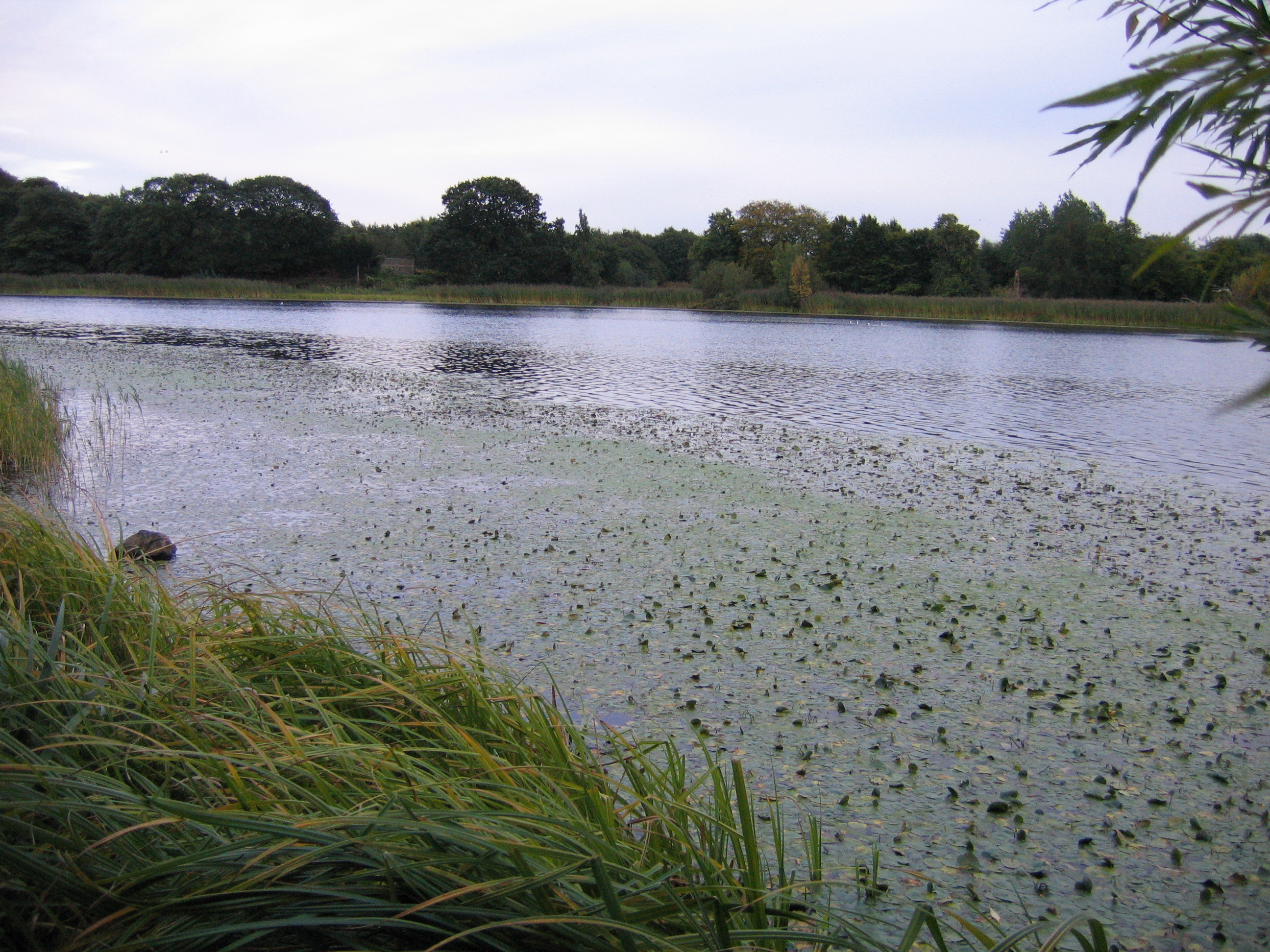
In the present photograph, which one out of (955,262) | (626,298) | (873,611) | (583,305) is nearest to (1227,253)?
(873,611)

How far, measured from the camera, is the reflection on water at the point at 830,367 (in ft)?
39.3

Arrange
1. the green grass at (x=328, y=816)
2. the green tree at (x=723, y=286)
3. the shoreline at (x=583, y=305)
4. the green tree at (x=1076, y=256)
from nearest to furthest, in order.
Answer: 1. the green grass at (x=328, y=816)
2. the shoreline at (x=583, y=305)
3. the green tree at (x=1076, y=256)
4. the green tree at (x=723, y=286)

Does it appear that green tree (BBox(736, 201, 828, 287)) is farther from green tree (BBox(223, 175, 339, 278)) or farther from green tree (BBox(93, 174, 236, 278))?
green tree (BBox(93, 174, 236, 278))

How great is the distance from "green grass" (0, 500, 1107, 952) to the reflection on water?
2.05m

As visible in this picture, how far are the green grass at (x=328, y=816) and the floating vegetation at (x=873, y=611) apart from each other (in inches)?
18.6

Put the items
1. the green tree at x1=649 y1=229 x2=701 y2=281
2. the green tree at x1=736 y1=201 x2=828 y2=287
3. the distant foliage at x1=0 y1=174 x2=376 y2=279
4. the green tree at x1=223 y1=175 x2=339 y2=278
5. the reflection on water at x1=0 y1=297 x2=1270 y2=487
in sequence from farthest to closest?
1. the green tree at x1=649 y1=229 x2=701 y2=281
2. the green tree at x1=736 y1=201 x2=828 y2=287
3. the green tree at x1=223 y1=175 x2=339 y2=278
4. the distant foliage at x1=0 y1=174 x2=376 y2=279
5. the reflection on water at x1=0 y1=297 x2=1270 y2=487

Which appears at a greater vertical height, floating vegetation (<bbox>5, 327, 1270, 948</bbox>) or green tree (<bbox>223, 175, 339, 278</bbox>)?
green tree (<bbox>223, 175, 339, 278</bbox>)

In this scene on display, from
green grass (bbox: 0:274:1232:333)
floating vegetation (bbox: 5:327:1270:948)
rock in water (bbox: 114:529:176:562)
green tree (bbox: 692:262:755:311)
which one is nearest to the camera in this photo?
floating vegetation (bbox: 5:327:1270:948)

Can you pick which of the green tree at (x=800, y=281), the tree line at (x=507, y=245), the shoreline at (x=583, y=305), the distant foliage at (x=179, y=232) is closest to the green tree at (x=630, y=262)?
the tree line at (x=507, y=245)

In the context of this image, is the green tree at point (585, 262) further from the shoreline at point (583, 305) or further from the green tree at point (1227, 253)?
the green tree at point (1227, 253)

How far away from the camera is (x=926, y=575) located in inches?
223

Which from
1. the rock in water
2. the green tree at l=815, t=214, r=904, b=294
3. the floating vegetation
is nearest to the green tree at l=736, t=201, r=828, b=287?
the green tree at l=815, t=214, r=904, b=294

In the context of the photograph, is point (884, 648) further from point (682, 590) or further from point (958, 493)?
point (958, 493)

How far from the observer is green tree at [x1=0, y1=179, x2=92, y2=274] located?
56781 mm
